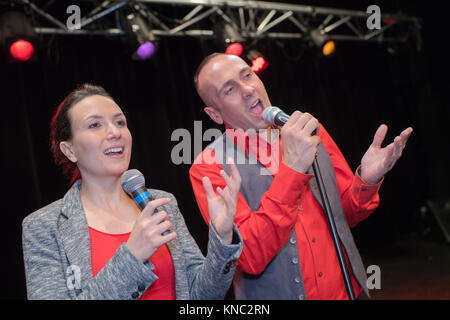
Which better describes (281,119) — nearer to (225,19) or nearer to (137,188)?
(137,188)

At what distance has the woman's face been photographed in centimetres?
141

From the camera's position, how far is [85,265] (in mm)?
1298

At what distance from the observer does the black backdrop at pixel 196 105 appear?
4039 mm

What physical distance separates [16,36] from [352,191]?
9.22ft

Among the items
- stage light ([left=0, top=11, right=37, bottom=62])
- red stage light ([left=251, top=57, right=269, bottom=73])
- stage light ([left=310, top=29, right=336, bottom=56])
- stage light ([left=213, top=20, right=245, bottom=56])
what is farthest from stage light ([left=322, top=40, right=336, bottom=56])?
stage light ([left=0, top=11, right=37, bottom=62])

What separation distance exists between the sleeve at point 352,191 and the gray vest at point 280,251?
72mm

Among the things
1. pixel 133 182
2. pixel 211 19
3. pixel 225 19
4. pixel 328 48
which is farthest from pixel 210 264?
pixel 328 48

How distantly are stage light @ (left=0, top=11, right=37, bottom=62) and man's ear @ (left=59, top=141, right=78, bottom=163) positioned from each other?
210cm

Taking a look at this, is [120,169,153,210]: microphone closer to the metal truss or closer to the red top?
the red top

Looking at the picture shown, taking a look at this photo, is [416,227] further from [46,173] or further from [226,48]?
[46,173]

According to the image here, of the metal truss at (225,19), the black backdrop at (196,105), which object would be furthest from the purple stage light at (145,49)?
the black backdrop at (196,105)

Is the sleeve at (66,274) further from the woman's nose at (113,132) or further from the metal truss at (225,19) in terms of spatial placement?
the metal truss at (225,19)

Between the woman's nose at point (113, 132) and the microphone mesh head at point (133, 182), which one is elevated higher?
the woman's nose at point (113, 132)
